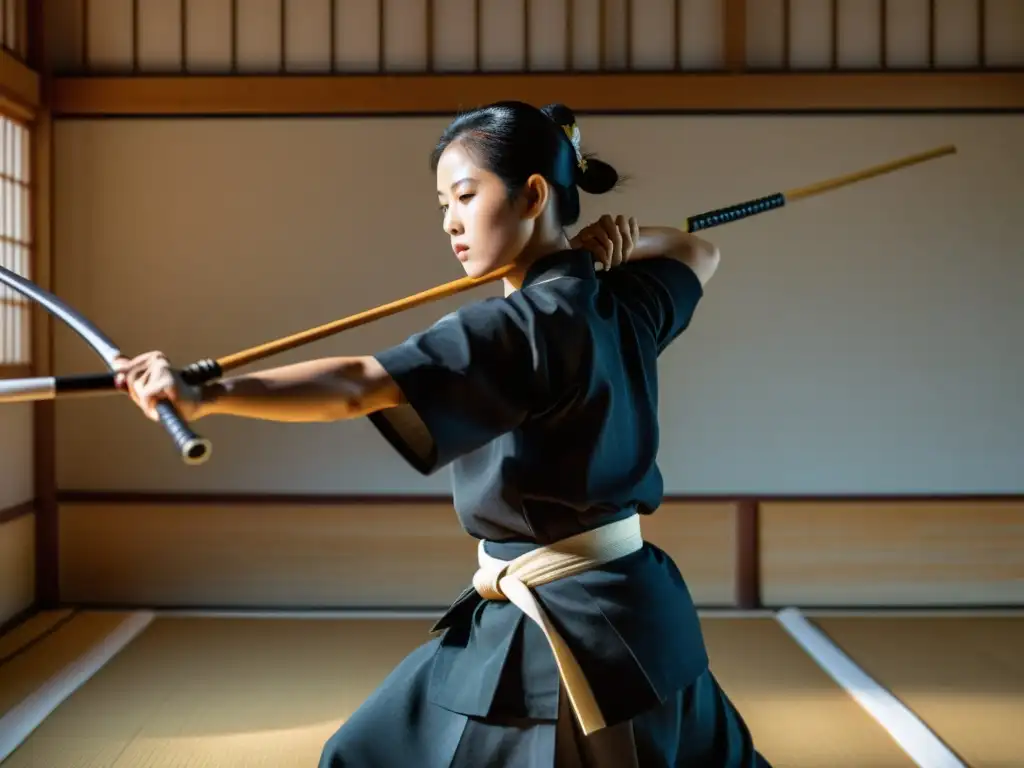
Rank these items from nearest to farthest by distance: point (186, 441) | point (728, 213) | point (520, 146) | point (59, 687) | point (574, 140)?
1. point (186, 441)
2. point (520, 146)
3. point (574, 140)
4. point (728, 213)
5. point (59, 687)

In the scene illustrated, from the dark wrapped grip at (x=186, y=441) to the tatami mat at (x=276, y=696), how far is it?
174cm

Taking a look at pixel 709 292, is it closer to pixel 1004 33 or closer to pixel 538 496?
pixel 1004 33

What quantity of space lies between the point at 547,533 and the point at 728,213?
2.75ft

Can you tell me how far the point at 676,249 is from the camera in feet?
5.68

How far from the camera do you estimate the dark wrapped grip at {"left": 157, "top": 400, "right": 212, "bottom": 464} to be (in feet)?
2.97

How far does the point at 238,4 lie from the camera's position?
382 cm

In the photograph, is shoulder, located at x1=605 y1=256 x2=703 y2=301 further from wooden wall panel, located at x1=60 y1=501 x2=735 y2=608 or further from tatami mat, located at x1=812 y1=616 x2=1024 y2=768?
wooden wall panel, located at x1=60 y1=501 x2=735 y2=608

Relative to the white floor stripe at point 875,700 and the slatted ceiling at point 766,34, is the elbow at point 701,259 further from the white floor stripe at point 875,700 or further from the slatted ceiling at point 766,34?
the slatted ceiling at point 766,34

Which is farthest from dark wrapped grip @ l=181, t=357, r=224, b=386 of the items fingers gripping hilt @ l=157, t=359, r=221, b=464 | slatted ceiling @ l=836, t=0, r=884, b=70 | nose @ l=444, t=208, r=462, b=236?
slatted ceiling @ l=836, t=0, r=884, b=70

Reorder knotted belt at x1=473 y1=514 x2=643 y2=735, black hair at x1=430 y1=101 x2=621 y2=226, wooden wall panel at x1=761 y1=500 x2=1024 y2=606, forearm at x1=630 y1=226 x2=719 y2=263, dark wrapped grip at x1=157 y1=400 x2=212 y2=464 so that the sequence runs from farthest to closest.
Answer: wooden wall panel at x1=761 y1=500 x2=1024 y2=606 < forearm at x1=630 y1=226 x2=719 y2=263 < black hair at x1=430 y1=101 x2=621 y2=226 < knotted belt at x1=473 y1=514 x2=643 y2=735 < dark wrapped grip at x1=157 y1=400 x2=212 y2=464

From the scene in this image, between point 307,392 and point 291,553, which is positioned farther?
point 291,553

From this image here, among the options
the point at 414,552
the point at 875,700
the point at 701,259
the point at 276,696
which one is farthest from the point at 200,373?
the point at 414,552

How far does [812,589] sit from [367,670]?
1812 mm

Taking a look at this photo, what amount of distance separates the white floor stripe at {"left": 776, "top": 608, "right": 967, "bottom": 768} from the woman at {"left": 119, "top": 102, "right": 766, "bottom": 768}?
121cm
